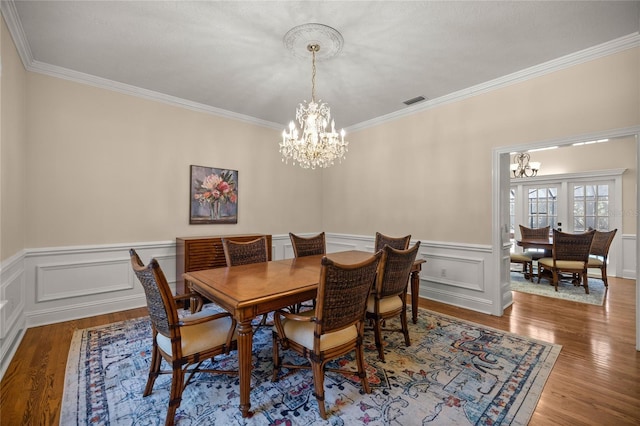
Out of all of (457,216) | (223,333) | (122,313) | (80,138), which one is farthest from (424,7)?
(122,313)

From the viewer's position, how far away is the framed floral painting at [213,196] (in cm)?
413

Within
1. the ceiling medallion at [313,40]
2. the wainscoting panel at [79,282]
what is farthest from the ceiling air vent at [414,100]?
the wainscoting panel at [79,282]

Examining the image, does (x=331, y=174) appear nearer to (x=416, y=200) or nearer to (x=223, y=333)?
(x=416, y=200)

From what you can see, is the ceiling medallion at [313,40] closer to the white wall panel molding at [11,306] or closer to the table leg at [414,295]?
the table leg at [414,295]

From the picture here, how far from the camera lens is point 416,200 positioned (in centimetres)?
429

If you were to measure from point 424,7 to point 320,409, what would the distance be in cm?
293

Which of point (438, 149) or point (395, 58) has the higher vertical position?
point (395, 58)

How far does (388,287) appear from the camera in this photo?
2.44 metres

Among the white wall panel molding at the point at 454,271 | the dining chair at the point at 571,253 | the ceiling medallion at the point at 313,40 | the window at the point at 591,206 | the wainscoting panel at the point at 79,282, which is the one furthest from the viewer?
the window at the point at 591,206

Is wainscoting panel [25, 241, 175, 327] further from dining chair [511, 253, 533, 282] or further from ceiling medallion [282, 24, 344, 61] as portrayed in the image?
dining chair [511, 253, 533, 282]

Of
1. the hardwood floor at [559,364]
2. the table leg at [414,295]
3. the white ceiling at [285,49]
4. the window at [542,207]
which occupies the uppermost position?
the white ceiling at [285,49]

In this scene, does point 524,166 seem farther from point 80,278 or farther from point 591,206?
point 80,278

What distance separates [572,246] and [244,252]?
16.5 ft

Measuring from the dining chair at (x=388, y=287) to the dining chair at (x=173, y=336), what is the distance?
1163 millimetres
